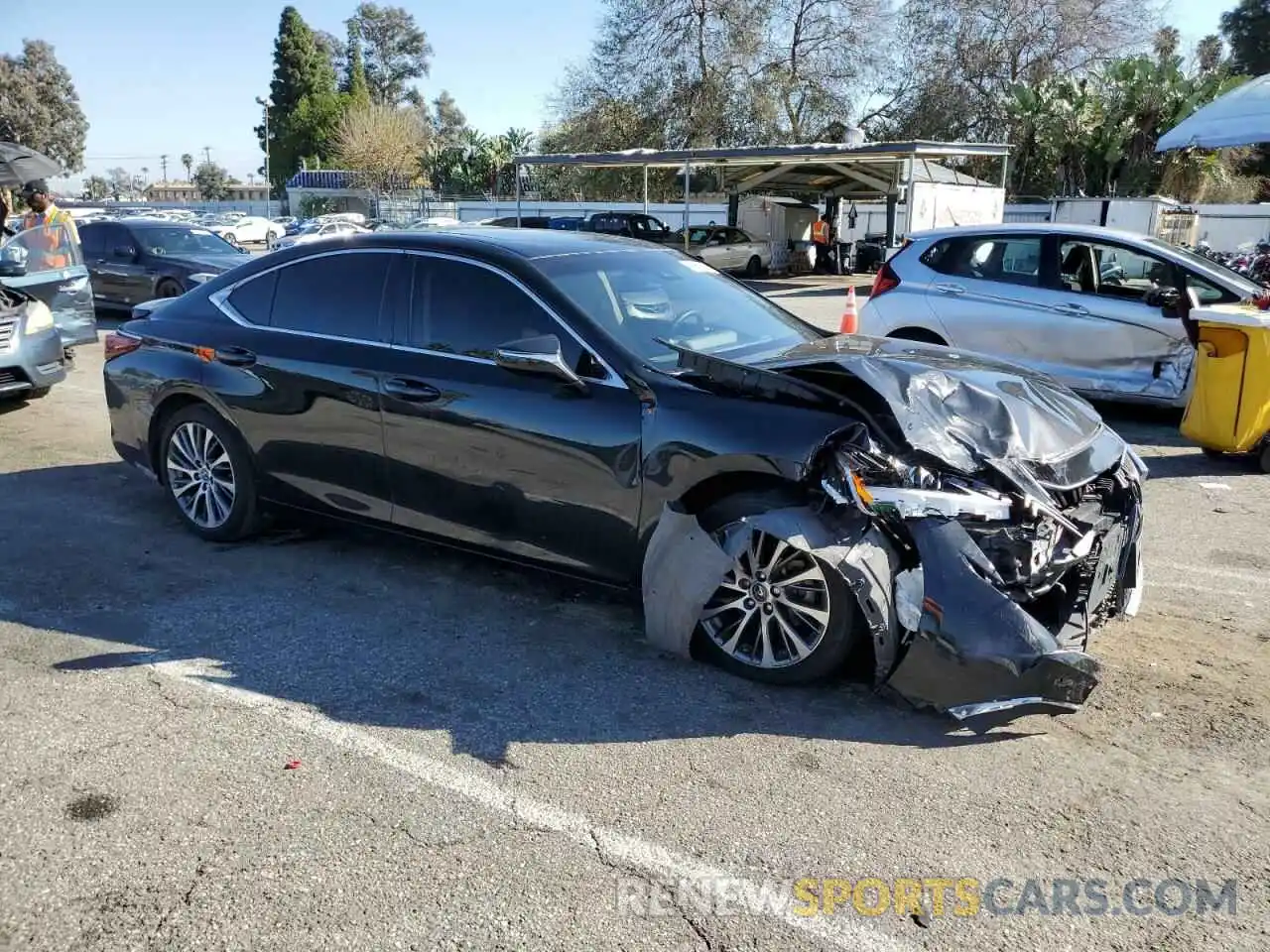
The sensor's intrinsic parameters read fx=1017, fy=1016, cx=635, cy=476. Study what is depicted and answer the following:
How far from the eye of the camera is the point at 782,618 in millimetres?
3854

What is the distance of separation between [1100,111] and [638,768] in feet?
115

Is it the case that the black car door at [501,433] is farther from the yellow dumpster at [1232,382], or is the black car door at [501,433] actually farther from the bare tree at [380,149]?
the bare tree at [380,149]

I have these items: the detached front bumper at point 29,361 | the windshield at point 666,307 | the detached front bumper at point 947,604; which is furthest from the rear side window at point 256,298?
the detached front bumper at point 29,361

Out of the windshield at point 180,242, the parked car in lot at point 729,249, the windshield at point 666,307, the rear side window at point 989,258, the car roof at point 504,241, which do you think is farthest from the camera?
the parked car in lot at point 729,249

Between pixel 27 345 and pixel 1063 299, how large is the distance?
8.85 metres

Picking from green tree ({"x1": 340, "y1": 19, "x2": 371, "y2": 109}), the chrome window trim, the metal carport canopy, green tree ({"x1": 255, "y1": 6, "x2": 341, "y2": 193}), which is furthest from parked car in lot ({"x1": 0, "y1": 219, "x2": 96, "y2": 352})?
green tree ({"x1": 340, "y1": 19, "x2": 371, "y2": 109})

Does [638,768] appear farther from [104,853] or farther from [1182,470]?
[1182,470]

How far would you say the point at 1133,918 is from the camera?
2.69 m

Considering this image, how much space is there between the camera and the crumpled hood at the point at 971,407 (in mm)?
3695

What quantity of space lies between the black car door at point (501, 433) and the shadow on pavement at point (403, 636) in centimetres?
36

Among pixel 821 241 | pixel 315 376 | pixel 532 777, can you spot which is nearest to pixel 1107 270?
pixel 315 376

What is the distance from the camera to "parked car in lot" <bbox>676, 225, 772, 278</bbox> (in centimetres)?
2633

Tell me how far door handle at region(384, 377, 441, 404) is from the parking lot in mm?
954

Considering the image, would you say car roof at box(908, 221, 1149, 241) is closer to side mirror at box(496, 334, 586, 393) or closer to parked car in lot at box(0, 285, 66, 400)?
side mirror at box(496, 334, 586, 393)
